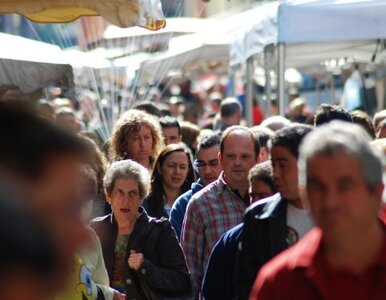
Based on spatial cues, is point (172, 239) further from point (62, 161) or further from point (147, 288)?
point (62, 161)

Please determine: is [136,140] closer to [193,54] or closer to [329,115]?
[329,115]

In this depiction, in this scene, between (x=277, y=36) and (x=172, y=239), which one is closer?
(x=172, y=239)

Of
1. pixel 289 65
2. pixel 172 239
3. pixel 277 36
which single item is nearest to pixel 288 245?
pixel 172 239

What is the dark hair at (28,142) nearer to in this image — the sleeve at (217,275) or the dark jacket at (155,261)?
the sleeve at (217,275)

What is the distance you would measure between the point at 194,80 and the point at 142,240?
3726 cm

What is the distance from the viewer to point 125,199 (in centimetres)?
771

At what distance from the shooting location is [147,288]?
7.44 metres

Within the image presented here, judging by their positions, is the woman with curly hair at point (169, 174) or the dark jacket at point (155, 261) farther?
the woman with curly hair at point (169, 174)

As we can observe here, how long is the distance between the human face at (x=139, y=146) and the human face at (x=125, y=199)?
2429 millimetres

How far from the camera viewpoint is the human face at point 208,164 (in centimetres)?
959

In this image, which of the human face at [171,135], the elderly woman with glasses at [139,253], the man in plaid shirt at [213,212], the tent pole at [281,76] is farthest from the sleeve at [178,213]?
the tent pole at [281,76]

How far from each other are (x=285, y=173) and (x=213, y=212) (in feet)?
8.32

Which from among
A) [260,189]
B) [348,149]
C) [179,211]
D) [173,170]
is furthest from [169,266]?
[348,149]

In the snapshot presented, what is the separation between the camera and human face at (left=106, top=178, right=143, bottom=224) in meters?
7.67
